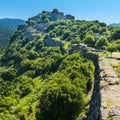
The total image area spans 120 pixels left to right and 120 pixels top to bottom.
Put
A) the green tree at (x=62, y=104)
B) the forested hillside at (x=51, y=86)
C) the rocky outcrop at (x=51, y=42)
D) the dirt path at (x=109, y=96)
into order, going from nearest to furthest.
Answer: the dirt path at (x=109, y=96)
the green tree at (x=62, y=104)
the forested hillside at (x=51, y=86)
the rocky outcrop at (x=51, y=42)

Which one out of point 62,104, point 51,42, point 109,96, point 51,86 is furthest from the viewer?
point 51,42

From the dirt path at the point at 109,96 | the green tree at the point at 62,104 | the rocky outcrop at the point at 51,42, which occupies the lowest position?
the rocky outcrop at the point at 51,42

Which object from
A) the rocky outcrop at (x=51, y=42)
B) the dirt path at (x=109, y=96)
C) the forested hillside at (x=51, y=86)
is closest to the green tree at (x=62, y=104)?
the forested hillside at (x=51, y=86)

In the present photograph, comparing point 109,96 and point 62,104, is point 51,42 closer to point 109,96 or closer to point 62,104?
point 62,104

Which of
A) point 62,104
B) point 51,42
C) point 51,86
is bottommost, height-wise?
point 51,42

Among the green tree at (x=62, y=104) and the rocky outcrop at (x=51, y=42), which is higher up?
the green tree at (x=62, y=104)

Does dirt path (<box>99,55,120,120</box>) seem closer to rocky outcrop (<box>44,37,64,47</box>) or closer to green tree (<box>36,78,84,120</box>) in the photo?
green tree (<box>36,78,84,120</box>)

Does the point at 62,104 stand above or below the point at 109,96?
below

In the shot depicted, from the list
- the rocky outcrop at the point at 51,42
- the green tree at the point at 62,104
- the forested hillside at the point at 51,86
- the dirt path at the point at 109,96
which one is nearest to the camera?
the dirt path at the point at 109,96

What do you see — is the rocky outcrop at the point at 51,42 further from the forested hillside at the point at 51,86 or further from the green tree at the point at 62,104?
the green tree at the point at 62,104

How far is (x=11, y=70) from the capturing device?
524 ft

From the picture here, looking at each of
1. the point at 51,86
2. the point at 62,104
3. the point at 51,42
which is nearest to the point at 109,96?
the point at 62,104

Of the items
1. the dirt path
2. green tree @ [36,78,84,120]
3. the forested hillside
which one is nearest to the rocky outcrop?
the forested hillside

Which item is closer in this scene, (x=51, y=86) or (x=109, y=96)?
(x=109, y=96)
